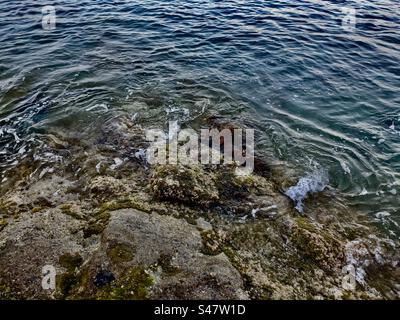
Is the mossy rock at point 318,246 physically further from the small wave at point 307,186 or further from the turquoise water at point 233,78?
the turquoise water at point 233,78

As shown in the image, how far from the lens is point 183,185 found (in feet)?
22.9

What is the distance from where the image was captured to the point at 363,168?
8508mm

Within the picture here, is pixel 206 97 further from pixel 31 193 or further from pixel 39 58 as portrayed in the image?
pixel 39 58

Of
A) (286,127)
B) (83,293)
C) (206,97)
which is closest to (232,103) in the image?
(206,97)

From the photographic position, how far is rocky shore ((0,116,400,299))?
5.09 m

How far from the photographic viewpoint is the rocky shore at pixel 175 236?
5090 millimetres

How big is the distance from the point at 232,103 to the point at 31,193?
6.42m

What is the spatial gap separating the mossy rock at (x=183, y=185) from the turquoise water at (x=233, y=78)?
2324mm
